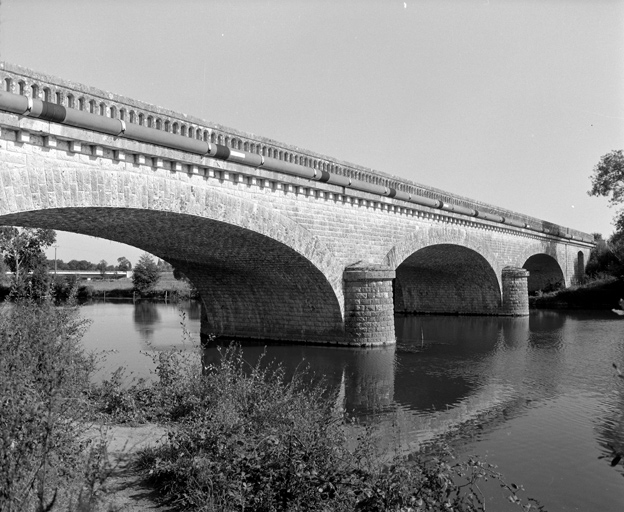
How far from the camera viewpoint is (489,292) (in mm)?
28969

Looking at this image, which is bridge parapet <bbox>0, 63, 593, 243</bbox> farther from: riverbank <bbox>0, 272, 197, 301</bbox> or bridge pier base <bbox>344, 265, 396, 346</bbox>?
riverbank <bbox>0, 272, 197, 301</bbox>

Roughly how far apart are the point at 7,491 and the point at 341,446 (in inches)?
105

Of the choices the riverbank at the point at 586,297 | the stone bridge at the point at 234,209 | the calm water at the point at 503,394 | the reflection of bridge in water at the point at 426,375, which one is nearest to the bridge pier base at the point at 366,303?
the stone bridge at the point at 234,209

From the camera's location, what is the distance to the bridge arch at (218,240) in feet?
31.6

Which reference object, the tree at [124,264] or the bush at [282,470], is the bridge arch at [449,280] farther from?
the tree at [124,264]

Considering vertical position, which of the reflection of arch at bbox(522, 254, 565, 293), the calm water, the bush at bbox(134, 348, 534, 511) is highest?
the reflection of arch at bbox(522, 254, 565, 293)

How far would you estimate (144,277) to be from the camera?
5616 cm

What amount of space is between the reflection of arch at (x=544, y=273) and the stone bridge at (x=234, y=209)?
13423 mm

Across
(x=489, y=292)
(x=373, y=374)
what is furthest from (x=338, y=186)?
(x=489, y=292)

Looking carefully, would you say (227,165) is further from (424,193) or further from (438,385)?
(424,193)

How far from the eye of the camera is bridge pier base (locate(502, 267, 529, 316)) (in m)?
28.3

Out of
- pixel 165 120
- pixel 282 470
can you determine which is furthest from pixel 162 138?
pixel 282 470

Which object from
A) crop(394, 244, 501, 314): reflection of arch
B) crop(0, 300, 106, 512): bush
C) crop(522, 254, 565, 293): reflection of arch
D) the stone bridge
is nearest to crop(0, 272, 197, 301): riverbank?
crop(394, 244, 501, 314): reflection of arch

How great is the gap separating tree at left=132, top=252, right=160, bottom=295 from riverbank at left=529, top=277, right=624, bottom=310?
37139 millimetres
